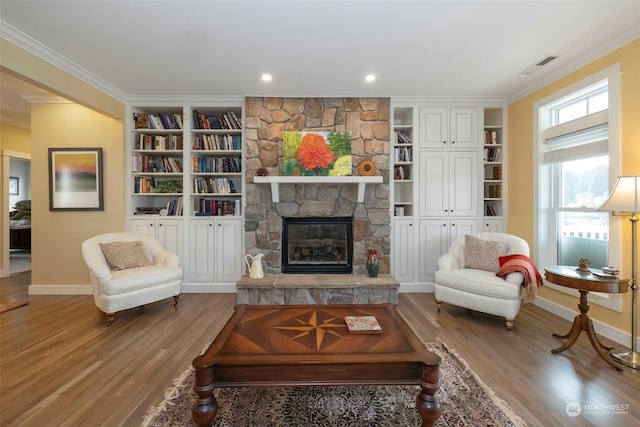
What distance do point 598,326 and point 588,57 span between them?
2.67 m

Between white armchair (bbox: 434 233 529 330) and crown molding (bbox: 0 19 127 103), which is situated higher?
crown molding (bbox: 0 19 127 103)

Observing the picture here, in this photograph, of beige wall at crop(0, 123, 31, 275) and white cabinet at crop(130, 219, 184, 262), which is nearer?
white cabinet at crop(130, 219, 184, 262)

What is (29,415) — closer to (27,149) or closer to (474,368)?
(474,368)

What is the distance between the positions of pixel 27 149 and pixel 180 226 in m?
4.02

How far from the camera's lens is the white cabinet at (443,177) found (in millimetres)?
4148

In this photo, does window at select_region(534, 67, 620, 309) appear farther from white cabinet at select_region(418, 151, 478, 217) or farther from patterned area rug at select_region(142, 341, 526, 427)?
patterned area rug at select_region(142, 341, 526, 427)

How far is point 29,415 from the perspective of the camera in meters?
1.70

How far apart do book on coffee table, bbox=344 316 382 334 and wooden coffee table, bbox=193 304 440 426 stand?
0.03 meters

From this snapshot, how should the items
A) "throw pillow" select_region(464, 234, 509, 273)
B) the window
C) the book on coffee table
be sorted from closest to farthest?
the book on coffee table < the window < "throw pillow" select_region(464, 234, 509, 273)

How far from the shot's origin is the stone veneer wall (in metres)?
4.03

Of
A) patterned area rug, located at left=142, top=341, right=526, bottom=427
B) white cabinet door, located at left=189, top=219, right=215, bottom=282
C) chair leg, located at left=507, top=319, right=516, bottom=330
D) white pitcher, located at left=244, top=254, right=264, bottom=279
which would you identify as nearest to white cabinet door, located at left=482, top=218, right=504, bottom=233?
chair leg, located at left=507, top=319, right=516, bottom=330

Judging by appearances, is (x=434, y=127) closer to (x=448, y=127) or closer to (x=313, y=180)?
(x=448, y=127)

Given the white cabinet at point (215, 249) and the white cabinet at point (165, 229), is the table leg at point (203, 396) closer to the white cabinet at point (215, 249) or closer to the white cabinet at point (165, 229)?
the white cabinet at point (215, 249)

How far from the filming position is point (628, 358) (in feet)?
7.38
